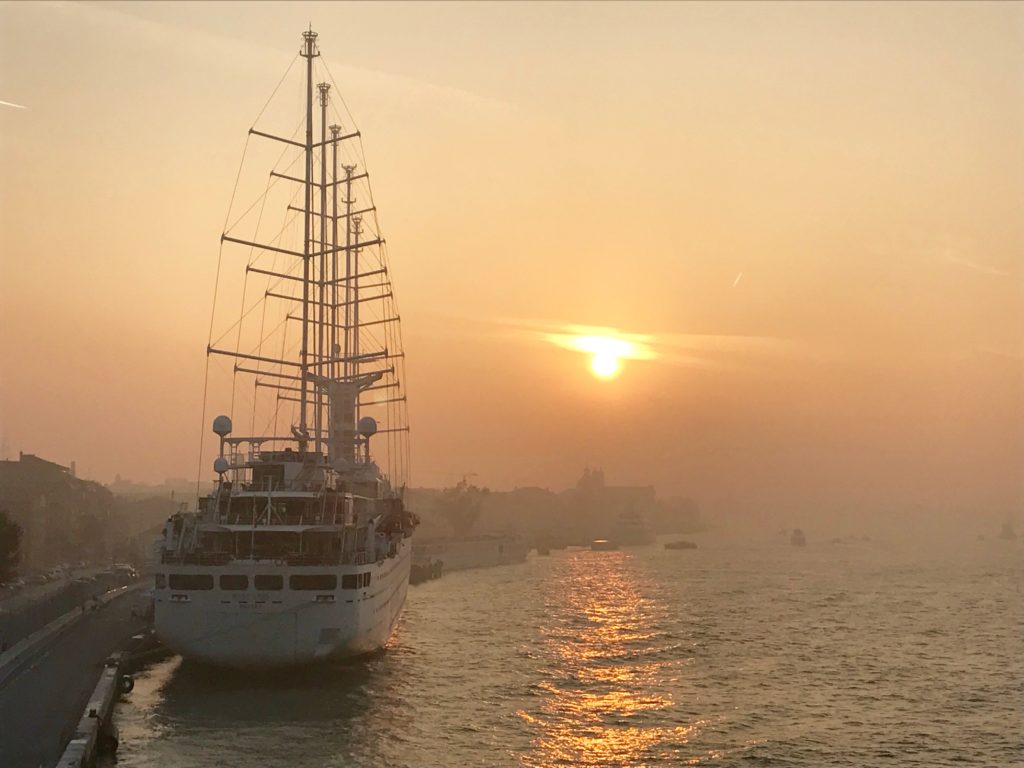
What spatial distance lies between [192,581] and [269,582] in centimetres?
333

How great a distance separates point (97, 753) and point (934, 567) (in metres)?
151

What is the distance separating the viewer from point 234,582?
158 feet

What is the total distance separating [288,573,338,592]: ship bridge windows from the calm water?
4.33 metres

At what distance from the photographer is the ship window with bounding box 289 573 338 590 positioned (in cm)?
4844

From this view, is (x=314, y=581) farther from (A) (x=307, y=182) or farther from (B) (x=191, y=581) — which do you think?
(A) (x=307, y=182)

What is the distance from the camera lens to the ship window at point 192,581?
158ft

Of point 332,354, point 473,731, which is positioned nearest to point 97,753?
point 473,731

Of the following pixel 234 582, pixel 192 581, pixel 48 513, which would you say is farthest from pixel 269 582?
pixel 48 513

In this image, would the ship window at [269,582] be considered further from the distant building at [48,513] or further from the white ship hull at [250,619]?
the distant building at [48,513]

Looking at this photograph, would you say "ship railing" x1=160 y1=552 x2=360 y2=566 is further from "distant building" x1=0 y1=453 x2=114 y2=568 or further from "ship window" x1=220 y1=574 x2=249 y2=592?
"distant building" x1=0 y1=453 x2=114 y2=568

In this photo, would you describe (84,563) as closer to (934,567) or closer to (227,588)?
(227,588)

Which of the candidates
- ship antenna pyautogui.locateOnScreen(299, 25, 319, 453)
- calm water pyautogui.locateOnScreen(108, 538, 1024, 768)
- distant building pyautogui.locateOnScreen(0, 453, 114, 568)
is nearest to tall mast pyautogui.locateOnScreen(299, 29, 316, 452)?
ship antenna pyautogui.locateOnScreen(299, 25, 319, 453)

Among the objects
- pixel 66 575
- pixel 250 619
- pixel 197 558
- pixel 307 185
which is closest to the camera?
pixel 250 619

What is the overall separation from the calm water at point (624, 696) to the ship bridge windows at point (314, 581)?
4334 mm
